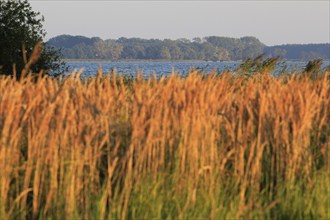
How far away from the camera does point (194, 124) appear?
21.7ft

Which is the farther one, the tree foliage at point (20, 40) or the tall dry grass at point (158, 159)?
the tree foliage at point (20, 40)

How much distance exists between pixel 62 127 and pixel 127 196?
1047mm

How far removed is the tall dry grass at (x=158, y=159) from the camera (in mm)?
6191

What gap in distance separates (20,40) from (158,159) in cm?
1866

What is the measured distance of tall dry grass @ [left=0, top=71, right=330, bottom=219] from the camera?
20.3 feet

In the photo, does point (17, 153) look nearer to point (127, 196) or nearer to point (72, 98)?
point (72, 98)

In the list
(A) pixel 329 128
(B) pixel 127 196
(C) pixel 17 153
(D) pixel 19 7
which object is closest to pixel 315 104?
(A) pixel 329 128

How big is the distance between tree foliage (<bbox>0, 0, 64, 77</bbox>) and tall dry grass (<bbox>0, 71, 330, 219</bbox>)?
17.0 m

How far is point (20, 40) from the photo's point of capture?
24.5 m

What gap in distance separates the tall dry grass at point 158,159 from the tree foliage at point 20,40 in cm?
1698

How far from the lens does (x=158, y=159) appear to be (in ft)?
22.0

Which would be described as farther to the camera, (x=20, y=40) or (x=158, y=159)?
(x=20, y=40)

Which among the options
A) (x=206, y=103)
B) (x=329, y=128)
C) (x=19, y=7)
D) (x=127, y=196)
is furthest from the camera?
(x=19, y=7)

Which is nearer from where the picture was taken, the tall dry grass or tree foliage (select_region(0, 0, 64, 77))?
the tall dry grass
